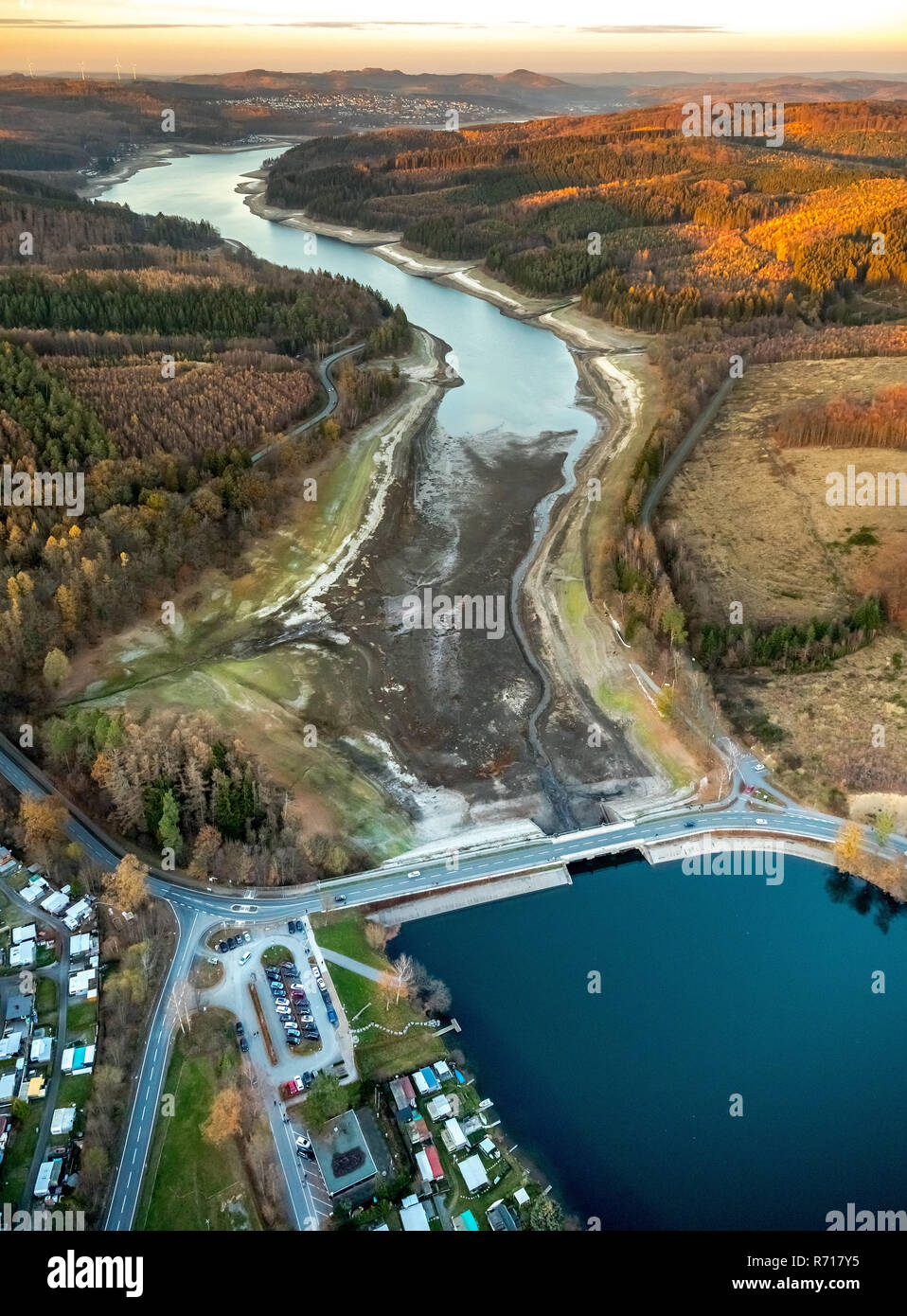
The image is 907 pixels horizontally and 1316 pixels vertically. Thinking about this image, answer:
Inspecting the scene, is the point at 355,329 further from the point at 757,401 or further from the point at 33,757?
the point at 33,757

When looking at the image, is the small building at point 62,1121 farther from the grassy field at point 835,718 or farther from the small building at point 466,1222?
the grassy field at point 835,718

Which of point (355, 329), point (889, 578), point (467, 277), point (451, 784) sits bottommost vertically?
point (451, 784)

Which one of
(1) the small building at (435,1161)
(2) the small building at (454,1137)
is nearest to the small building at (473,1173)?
(2) the small building at (454,1137)

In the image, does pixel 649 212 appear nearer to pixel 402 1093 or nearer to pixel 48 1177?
pixel 402 1093

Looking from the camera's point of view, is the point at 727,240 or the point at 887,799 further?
the point at 727,240

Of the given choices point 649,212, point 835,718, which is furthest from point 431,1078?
point 649,212

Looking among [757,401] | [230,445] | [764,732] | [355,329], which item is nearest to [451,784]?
[764,732]

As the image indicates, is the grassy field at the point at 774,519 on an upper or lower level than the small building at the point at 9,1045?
upper
